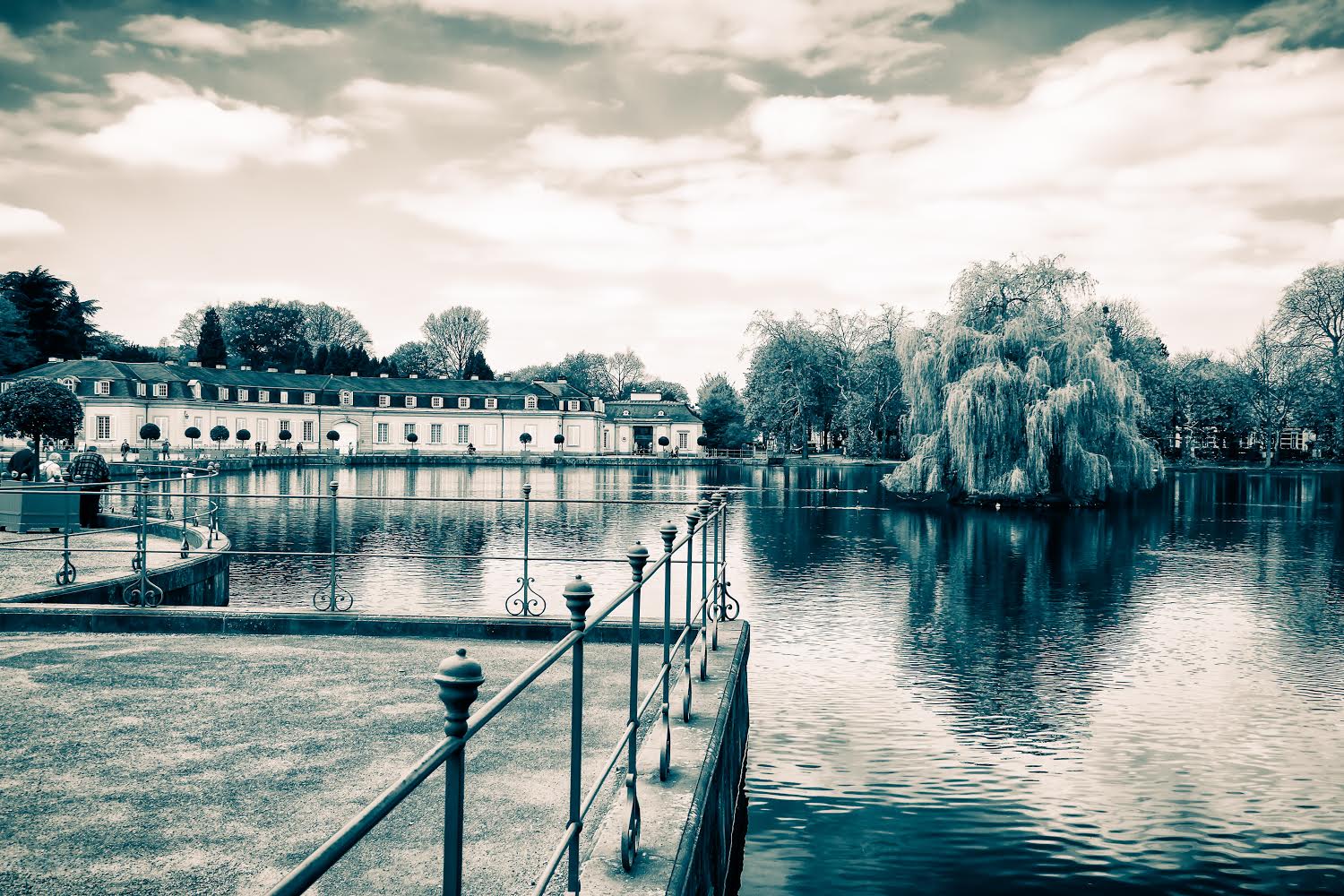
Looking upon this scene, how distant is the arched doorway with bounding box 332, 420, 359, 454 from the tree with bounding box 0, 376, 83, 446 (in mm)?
44015

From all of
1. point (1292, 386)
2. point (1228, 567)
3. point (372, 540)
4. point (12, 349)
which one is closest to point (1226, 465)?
point (1292, 386)

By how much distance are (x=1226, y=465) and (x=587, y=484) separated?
52757 mm

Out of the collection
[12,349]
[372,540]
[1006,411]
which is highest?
[12,349]

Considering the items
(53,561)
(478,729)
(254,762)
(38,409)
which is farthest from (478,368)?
(478,729)

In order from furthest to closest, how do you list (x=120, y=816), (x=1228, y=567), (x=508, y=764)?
(x=1228, y=567)
(x=508, y=764)
(x=120, y=816)

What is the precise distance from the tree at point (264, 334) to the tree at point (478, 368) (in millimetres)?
20414

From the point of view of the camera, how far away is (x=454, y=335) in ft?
334

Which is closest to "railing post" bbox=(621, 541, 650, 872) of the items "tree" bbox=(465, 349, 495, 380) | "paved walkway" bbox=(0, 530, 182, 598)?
"paved walkway" bbox=(0, 530, 182, 598)

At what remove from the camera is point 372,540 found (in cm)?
2120

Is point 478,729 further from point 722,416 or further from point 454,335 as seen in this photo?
point 454,335

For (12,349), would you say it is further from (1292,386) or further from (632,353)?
(1292,386)

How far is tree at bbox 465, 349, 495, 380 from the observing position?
87.6 meters

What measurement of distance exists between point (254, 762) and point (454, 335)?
100616mm

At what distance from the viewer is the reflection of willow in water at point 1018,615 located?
9.05 m
